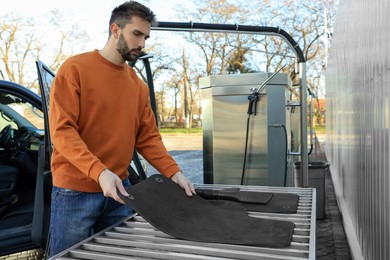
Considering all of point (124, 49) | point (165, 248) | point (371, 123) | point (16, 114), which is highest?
point (124, 49)

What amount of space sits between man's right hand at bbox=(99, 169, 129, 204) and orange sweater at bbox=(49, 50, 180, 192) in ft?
0.25

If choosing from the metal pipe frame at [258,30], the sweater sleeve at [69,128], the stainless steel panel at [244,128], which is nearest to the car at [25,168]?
the sweater sleeve at [69,128]

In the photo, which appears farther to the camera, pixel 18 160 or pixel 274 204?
pixel 18 160

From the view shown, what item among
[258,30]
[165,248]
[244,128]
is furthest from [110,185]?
[244,128]

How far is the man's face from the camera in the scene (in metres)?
1.92

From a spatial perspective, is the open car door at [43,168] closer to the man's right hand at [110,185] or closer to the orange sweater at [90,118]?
the orange sweater at [90,118]

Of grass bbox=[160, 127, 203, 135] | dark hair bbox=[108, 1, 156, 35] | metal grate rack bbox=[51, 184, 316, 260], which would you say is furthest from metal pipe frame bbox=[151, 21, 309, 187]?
grass bbox=[160, 127, 203, 135]

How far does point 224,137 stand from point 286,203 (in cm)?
266

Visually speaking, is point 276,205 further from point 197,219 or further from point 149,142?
point 149,142

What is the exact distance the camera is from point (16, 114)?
4.21m

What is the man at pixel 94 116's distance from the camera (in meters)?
1.87

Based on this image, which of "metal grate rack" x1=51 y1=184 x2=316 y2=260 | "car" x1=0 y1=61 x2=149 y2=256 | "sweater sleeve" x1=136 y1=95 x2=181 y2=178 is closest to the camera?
"metal grate rack" x1=51 y1=184 x2=316 y2=260

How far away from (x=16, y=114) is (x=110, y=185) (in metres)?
2.99

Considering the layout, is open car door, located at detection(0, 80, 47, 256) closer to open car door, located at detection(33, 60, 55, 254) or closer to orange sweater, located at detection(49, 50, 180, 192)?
open car door, located at detection(33, 60, 55, 254)
